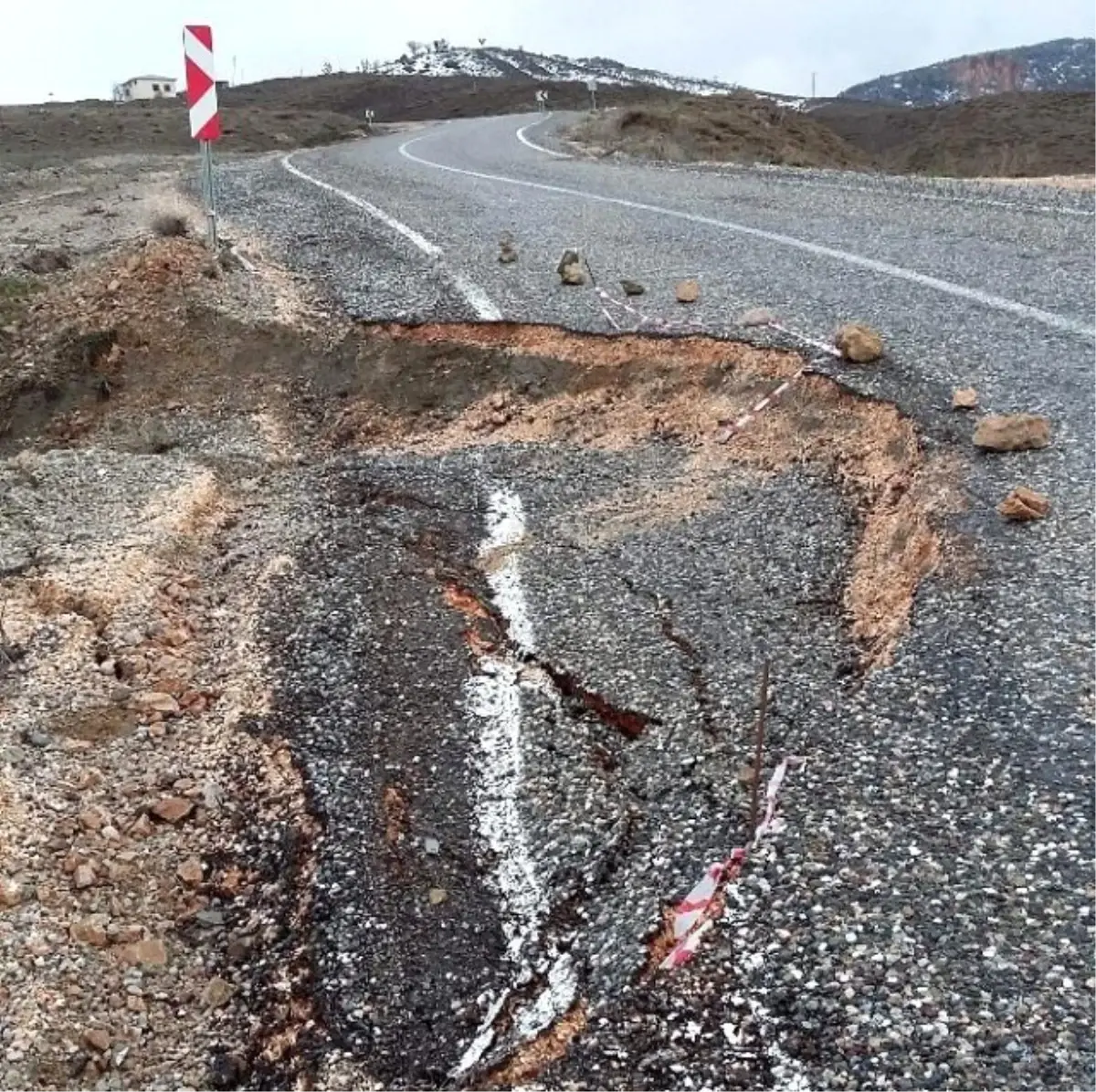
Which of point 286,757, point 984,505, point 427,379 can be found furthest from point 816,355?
point 286,757

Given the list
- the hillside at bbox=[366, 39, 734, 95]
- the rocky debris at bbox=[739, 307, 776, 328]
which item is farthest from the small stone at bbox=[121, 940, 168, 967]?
the hillside at bbox=[366, 39, 734, 95]

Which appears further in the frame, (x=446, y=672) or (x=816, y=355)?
(x=816, y=355)

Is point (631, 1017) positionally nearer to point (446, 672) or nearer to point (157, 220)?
point (446, 672)

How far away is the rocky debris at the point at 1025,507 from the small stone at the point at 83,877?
367cm

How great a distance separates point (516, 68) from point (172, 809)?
77773 mm

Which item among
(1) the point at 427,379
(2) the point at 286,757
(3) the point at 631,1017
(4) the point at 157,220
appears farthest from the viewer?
(4) the point at 157,220

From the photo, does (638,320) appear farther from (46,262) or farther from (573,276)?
(46,262)

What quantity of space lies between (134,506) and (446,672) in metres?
2.42

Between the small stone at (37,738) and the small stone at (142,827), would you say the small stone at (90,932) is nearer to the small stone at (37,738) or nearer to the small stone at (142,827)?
the small stone at (142,827)

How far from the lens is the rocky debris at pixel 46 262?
33.5 feet

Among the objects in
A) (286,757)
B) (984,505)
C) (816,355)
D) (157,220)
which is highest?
(157,220)

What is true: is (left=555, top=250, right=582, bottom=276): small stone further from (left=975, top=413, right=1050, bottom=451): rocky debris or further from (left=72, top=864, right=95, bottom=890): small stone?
(left=72, top=864, right=95, bottom=890): small stone

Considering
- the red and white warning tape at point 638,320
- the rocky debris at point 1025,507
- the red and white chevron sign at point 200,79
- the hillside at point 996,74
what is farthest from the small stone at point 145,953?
the hillside at point 996,74

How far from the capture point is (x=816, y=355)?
6.32 m
